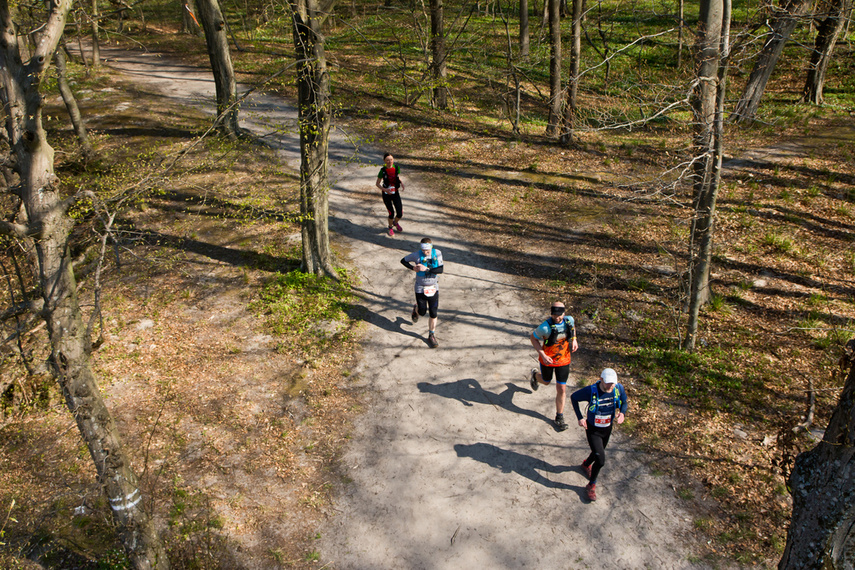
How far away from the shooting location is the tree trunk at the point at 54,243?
4.85m

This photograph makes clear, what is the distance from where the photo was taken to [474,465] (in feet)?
24.5

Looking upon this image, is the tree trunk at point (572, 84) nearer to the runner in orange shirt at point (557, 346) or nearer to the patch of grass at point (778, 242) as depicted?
the patch of grass at point (778, 242)

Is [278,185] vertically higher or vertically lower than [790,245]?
higher

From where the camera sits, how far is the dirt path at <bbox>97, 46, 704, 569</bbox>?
6438 mm

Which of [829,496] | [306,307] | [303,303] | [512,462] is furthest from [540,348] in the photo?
[303,303]

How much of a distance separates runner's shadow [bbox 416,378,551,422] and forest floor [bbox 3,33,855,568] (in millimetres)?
33

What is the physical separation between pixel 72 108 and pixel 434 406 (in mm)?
13465

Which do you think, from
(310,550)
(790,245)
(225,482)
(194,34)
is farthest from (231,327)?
(194,34)

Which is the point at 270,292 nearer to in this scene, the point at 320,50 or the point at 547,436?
the point at 320,50

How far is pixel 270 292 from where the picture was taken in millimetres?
10633

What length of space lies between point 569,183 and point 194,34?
80.0 ft

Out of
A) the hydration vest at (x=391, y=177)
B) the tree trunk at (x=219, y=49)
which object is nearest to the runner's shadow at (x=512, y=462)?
the hydration vest at (x=391, y=177)

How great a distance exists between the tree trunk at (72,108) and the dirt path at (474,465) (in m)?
9.11

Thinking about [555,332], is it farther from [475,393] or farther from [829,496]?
[829,496]
